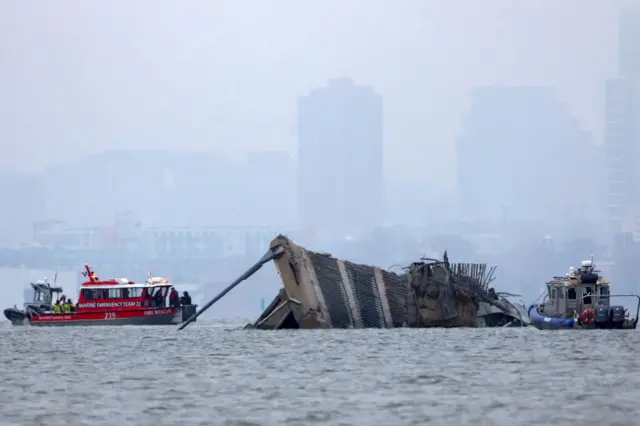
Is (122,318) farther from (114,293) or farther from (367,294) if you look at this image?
(367,294)

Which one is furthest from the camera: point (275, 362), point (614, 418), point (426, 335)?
point (426, 335)

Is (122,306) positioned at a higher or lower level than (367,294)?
lower

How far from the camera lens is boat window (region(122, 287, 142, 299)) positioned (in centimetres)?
10719

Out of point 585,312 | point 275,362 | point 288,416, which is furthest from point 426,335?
point 288,416

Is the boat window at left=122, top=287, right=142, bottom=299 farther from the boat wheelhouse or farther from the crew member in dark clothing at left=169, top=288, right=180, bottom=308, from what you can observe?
the boat wheelhouse

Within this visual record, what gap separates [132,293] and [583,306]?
3231 centimetres

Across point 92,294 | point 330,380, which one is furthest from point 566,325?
point 330,380

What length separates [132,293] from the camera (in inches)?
4230

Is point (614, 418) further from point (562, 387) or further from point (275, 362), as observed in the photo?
point (275, 362)

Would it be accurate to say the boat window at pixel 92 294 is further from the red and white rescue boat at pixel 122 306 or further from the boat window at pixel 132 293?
the boat window at pixel 132 293

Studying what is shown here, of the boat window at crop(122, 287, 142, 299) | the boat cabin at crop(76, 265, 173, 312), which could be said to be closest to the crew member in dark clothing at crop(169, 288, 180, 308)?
the boat cabin at crop(76, 265, 173, 312)

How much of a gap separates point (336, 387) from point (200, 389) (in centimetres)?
437

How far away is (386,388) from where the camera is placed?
5203 cm

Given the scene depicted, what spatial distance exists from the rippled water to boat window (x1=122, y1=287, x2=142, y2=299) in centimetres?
2341
